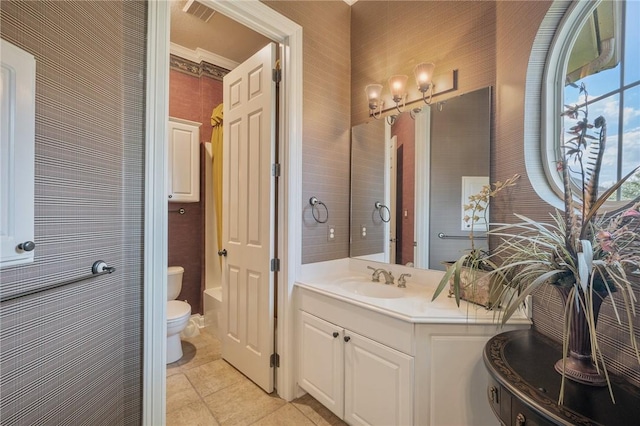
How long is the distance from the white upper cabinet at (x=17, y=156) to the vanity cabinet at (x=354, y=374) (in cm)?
140

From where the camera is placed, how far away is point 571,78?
1299mm

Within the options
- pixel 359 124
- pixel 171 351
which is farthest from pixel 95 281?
pixel 359 124

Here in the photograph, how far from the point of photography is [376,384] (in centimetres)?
145

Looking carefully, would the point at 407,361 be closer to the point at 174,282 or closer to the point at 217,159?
the point at 174,282

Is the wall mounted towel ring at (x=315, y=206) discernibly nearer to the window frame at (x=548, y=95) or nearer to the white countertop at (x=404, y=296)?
the white countertop at (x=404, y=296)

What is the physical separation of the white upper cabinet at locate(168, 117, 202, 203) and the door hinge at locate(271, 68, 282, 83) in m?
1.37

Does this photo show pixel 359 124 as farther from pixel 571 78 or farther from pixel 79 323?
pixel 79 323

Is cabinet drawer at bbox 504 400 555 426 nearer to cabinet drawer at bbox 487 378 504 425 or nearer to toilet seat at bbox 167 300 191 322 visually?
cabinet drawer at bbox 487 378 504 425

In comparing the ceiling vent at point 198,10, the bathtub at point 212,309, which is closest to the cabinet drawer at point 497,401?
the bathtub at point 212,309

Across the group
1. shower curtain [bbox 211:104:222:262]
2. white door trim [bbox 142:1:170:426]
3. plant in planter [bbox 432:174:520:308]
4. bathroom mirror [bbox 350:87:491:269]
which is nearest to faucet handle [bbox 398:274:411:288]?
bathroom mirror [bbox 350:87:491:269]

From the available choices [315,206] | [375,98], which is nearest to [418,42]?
[375,98]

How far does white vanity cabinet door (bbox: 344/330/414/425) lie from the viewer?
52.1 inches

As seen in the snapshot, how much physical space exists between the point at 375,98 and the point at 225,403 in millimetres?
2368

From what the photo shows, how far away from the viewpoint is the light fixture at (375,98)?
2101 millimetres
